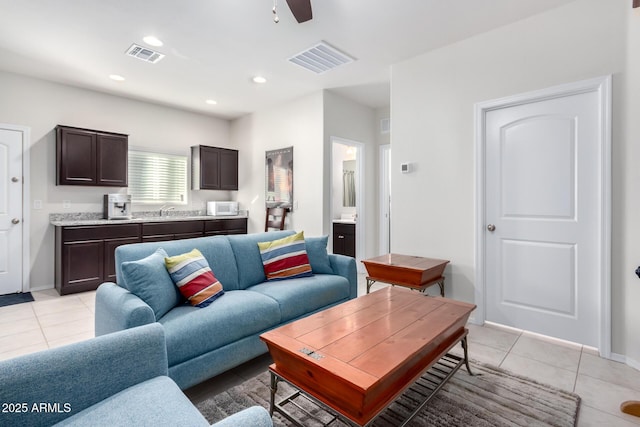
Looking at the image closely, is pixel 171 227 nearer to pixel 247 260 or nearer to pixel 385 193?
pixel 247 260

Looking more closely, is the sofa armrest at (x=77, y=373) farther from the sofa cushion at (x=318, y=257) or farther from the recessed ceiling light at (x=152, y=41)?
the recessed ceiling light at (x=152, y=41)

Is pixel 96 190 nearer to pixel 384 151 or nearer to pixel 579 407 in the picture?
pixel 384 151

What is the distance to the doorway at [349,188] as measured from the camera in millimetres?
5277

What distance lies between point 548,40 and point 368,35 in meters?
1.59

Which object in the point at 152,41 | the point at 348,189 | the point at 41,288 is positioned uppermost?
the point at 152,41

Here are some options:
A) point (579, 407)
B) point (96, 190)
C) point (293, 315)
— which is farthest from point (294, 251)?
point (96, 190)

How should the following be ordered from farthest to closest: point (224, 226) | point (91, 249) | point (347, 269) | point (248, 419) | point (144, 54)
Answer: point (224, 226) → point (91, 249) → point (144, 54) → point (347, 269) → point (248, 419)

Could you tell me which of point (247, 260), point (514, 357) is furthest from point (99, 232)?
point (514, 357)

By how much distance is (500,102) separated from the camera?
297 centimetres

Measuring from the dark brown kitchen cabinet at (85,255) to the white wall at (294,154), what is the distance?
2.12 m

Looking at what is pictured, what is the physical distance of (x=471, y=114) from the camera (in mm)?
3180

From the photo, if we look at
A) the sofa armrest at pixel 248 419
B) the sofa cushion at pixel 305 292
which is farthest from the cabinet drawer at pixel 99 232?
the sofa armrest at pixel 248 419

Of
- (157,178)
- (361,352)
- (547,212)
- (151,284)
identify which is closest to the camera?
(361,352)

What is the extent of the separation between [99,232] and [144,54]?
7.97 feet
